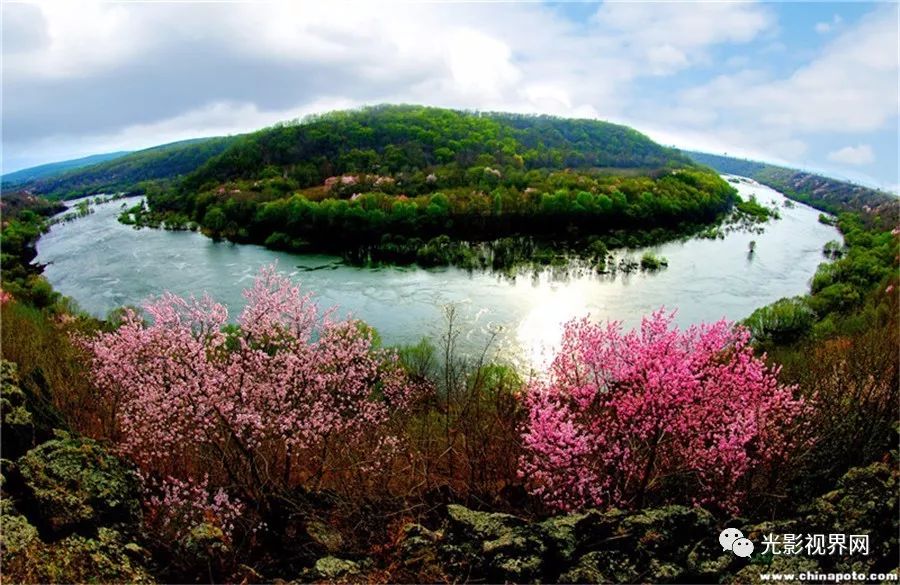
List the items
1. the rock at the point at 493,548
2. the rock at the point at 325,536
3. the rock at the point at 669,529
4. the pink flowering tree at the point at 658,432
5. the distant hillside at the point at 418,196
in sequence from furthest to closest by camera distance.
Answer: the distant hillside at the point at 418,196 → the pink flowering tree at the point at 658,432 → the rock at the point at 325,536 → the rock at the point at 669,529 → the rock at the point at 493,548

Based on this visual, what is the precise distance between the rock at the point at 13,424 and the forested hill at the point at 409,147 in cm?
4629

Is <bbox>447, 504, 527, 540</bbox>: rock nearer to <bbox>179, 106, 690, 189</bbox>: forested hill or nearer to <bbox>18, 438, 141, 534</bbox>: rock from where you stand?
<bbox>18, 438, 141, 534</bbox>: rock

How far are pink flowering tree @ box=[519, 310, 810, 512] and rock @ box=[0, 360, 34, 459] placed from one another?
7.16 meters

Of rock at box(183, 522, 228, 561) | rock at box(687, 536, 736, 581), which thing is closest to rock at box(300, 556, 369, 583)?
rock at box(183, 522, 228, 561)

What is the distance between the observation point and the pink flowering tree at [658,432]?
23.8 feet

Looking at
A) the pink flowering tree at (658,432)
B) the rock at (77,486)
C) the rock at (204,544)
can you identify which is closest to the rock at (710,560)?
the pink flowering tree at (658,432)

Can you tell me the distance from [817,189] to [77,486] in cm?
10831

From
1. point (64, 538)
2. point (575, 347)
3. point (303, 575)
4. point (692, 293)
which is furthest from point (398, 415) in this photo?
point (692, 293)

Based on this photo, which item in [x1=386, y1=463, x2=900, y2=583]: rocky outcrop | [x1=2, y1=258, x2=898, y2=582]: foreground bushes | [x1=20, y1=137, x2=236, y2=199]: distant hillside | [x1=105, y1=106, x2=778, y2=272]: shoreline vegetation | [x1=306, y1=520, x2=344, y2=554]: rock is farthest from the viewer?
[x1=20, y1=137, x2=236, y2=199]: distant hillside

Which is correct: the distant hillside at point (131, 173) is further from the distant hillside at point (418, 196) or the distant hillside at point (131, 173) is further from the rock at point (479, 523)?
the rock at point (479, 523)

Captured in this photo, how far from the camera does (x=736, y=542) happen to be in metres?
5.76

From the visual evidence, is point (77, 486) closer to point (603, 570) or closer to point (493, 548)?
point (493, 548)

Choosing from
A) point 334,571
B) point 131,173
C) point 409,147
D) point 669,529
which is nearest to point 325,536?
point 334,571

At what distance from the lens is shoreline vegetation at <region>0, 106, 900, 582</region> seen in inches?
231
